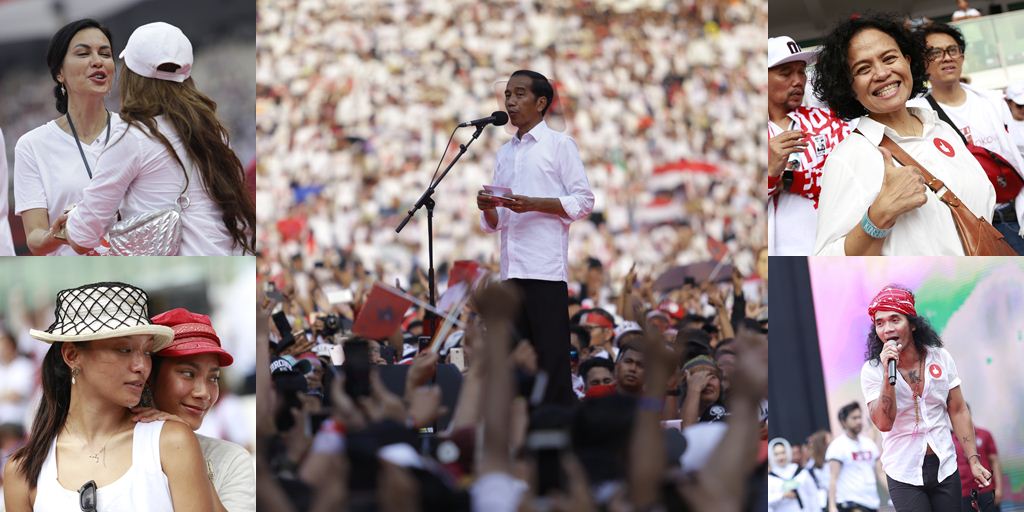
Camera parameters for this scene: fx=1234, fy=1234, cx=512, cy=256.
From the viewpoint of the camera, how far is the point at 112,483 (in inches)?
130

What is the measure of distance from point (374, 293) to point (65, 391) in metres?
2.96

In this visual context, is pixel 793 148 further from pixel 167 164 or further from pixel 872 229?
pixel 167 164

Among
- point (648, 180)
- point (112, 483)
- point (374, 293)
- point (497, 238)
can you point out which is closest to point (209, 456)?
point (112, 483)

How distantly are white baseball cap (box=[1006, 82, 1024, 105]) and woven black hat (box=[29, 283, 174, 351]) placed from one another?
13.8ft

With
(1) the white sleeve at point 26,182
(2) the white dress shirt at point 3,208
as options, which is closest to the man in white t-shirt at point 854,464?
(1) the white sleeve at point 26,182

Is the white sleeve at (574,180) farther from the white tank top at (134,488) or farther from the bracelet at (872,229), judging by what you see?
the white tank top at (134,488)

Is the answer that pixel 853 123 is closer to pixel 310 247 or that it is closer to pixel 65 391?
pixel 65 391

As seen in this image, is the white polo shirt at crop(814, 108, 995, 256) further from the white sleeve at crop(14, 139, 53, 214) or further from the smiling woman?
the white sleeve at crop(14, 139, 53, 214)

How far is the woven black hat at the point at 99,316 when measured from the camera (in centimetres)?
339

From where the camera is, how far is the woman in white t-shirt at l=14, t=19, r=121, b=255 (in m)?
5.16

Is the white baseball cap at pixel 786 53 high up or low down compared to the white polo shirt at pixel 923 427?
up

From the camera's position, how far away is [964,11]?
20.1ft

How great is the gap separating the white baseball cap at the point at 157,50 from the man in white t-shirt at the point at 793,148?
2448 millimetres

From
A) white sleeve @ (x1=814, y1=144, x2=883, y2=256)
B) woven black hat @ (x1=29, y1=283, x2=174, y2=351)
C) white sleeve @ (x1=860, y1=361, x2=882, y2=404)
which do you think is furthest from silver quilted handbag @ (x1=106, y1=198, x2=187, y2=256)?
white sleeve @ (x1=860, y1=361, x2=882, y2=404)
